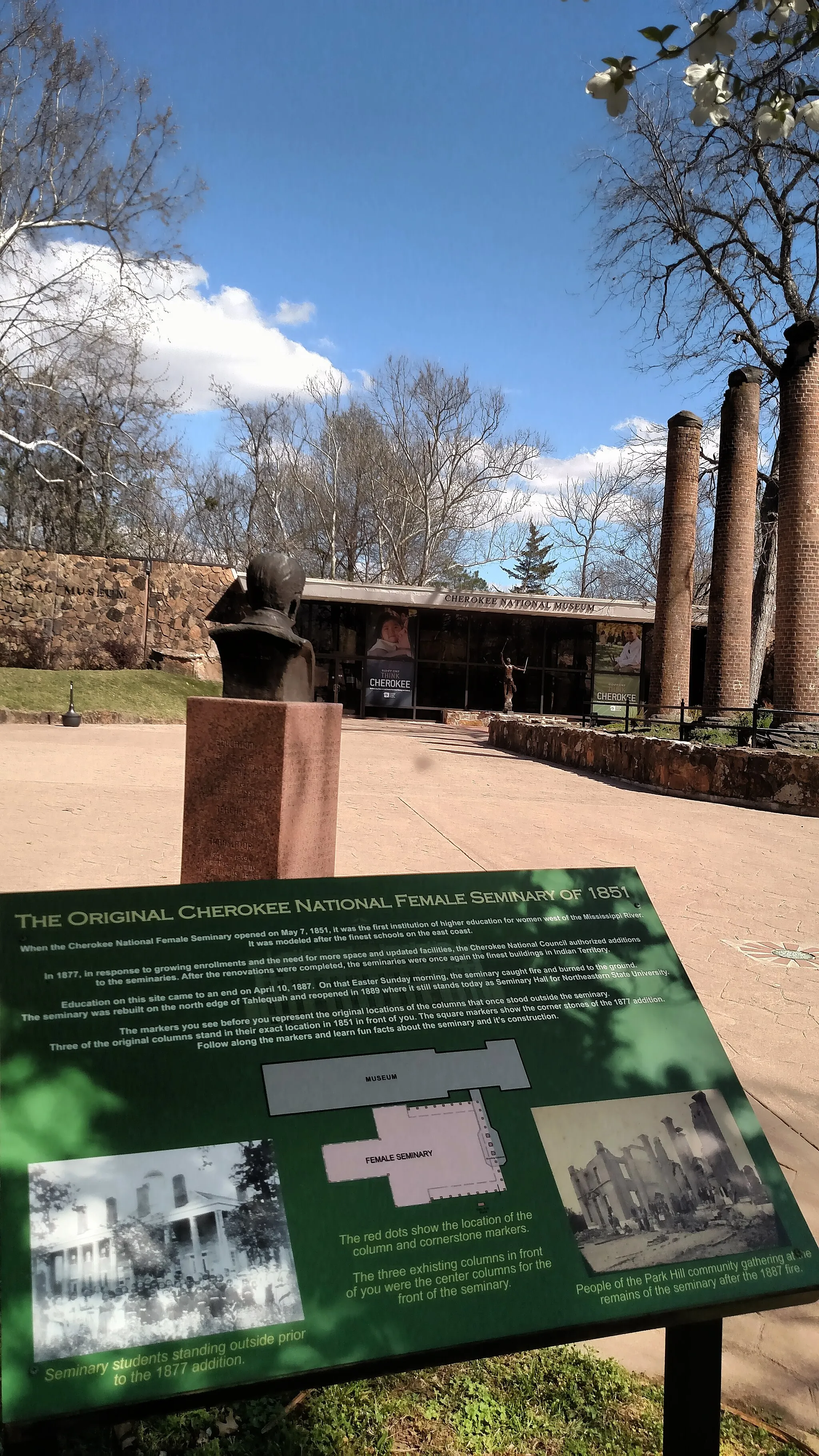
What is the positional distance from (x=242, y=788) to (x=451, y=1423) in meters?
2.81

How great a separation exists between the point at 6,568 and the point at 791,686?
20541 millimetres

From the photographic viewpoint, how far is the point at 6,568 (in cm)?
2517

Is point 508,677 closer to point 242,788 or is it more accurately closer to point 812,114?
point 242,788

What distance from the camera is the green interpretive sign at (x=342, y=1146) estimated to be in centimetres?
130

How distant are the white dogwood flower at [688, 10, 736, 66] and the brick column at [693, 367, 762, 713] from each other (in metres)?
15.6

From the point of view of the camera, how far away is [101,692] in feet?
68.5

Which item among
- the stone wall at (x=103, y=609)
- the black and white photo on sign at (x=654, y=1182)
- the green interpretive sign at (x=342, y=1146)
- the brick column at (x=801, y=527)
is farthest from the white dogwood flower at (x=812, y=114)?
the stone wall at (x=103, y=609)

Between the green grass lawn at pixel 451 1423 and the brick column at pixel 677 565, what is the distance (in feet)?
56.7

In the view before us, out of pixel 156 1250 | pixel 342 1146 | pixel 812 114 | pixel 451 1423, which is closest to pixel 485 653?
pixel 812 114

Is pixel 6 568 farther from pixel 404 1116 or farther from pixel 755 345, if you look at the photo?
pixel 404 1116

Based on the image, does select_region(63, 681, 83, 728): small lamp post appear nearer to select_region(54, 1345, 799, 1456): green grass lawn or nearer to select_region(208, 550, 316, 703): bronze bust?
select_region(208, 550, 316, 703): bronze bust

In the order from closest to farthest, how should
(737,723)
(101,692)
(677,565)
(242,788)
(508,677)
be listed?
(242,788)
(737,723)
(677,565)
(101,692)
(508,677)

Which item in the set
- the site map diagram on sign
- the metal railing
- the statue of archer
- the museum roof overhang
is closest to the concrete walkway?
the site map diagram on sign

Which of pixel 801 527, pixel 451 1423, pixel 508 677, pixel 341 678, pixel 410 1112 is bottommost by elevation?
pixel 451 1423
